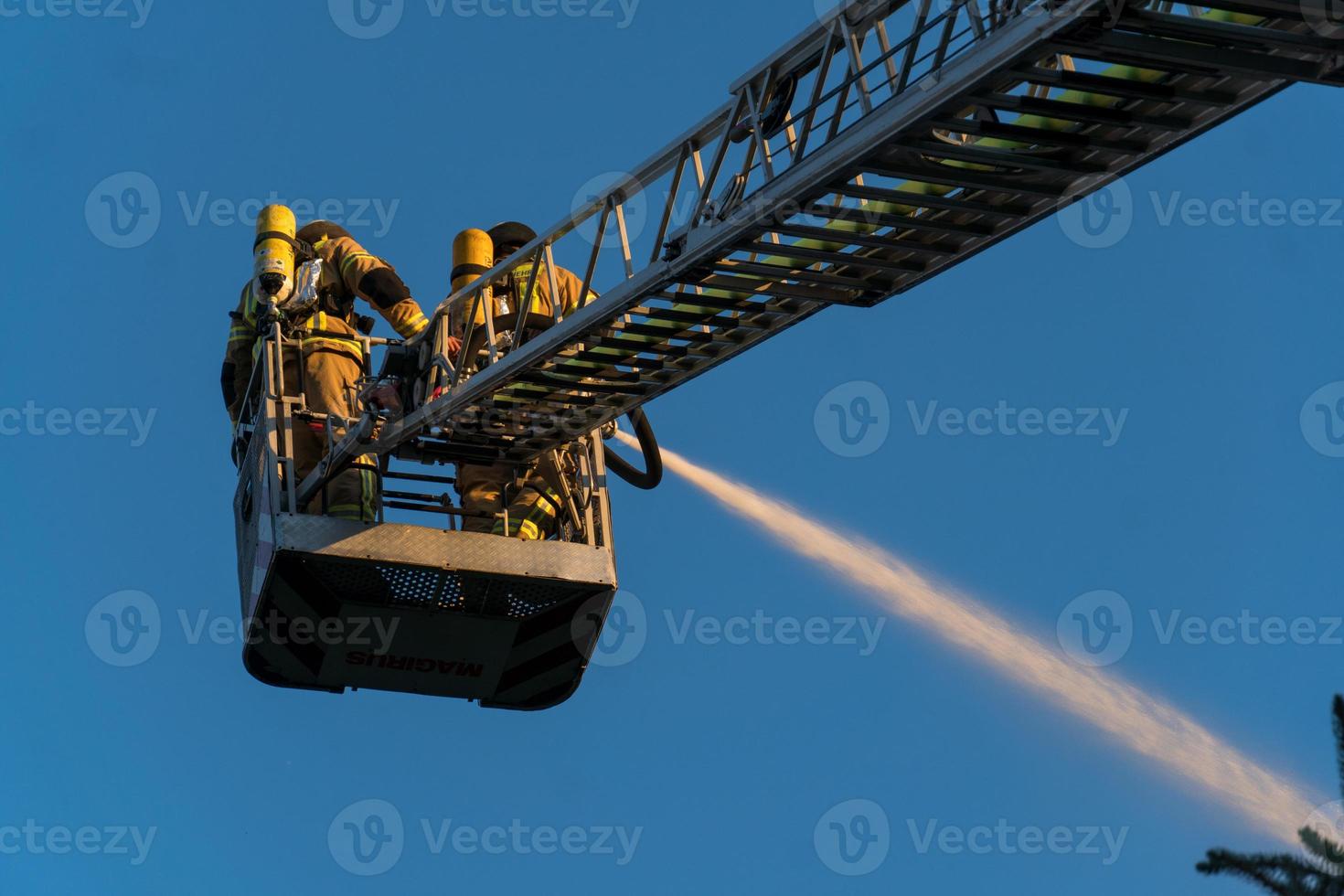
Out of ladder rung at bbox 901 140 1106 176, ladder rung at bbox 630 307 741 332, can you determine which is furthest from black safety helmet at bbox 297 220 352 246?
ladder rung at bbox 901 140 1106 176

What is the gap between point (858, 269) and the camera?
1472 centimetres

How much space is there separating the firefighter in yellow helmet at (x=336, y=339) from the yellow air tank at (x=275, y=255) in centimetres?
27

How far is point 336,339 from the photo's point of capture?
60.0 feet

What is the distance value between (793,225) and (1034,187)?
145 centimetres

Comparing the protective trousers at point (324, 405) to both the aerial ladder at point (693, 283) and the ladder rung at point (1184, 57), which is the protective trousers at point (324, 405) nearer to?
the aerial ladder at point (693, 283)

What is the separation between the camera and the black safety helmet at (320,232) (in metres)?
18.4

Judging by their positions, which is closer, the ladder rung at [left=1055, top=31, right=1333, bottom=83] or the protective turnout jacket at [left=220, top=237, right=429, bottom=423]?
the ladder rung at [left=1055, top=31, right=1333, bottom=83]

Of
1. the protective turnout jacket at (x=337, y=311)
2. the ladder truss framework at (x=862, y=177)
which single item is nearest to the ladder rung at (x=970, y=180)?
the ladder truss framework at (x=862, y=177)

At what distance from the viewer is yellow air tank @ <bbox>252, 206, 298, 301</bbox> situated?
18.0 metres

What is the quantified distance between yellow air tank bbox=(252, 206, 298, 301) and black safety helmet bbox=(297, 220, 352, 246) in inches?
15.3

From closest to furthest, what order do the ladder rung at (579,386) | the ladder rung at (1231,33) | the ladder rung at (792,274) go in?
the ladder rung at (1231,33), the ladder rung at (792,274), the ladder rung at (579,386)

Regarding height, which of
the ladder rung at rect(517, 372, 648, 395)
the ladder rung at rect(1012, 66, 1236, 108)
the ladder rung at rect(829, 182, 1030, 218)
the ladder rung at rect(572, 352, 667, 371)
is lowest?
the ladder rung at rect(517, 372, 648, 395)

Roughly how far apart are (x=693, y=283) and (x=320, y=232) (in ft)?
15.6

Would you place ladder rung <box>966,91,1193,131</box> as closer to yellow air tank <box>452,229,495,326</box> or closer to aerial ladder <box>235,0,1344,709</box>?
aerial ladder <box>235,0,1344,709</box>
